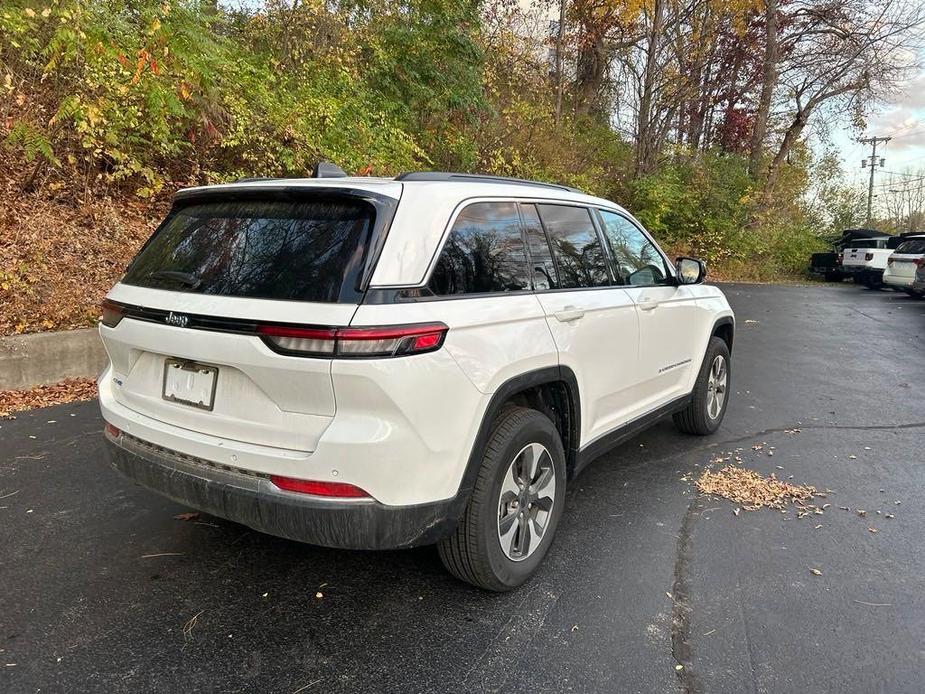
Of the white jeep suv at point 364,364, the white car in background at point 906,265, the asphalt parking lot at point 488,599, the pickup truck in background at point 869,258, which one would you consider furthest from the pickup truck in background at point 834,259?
the white jeep suv at point 364,364

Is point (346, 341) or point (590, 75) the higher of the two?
point (590, 75)

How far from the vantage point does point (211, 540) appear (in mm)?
3305

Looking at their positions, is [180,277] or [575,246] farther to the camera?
[575,246]

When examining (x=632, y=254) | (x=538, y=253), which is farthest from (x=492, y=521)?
(x=632, y=254)

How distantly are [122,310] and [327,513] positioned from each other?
1.35 metres

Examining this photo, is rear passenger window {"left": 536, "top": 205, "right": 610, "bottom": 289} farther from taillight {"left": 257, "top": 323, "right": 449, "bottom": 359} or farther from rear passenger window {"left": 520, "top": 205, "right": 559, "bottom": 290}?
taillight {"left": 257, "top": 323, "right": 449, "bottom": 359}

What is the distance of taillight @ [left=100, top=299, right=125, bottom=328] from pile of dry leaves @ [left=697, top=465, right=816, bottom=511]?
135 inches

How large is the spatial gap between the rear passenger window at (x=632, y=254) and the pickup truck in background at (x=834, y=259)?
20.5 m

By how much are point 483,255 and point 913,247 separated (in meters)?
18.5

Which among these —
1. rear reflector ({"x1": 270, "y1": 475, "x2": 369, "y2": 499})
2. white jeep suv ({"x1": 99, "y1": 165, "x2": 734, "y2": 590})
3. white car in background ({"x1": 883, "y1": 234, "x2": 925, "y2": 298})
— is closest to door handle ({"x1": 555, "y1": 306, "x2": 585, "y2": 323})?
white jeep suv ({"x1": 99, "y1": 165, "x2": 734, "y2": 590})

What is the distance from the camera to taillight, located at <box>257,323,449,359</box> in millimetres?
2193

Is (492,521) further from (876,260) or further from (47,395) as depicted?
(876,260)

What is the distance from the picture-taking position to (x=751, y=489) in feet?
13.3

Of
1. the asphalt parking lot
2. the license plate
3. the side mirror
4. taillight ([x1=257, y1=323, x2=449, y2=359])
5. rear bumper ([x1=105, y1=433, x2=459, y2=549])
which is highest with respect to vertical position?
the side mirror
